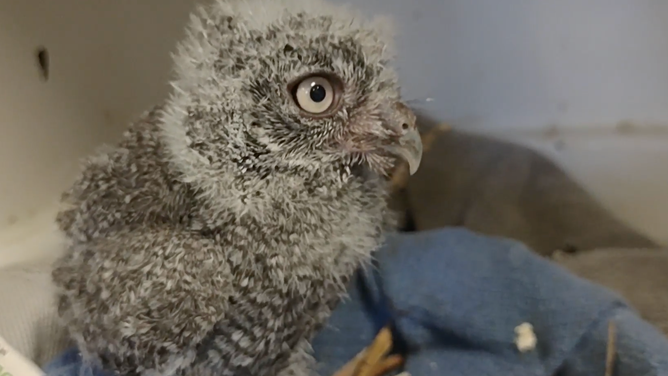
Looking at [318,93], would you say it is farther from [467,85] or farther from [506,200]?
[467,85]

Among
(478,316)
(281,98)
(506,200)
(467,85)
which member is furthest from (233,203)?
(467,85)

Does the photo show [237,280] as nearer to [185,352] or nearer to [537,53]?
[185,352]

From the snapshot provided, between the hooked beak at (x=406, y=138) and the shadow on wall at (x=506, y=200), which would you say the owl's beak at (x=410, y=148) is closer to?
the hooked beak at (x=406, y=138)

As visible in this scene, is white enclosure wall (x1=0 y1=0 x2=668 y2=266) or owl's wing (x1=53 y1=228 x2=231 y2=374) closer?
owl's wing (x1=53 y1=228 x2=231 y2=374)

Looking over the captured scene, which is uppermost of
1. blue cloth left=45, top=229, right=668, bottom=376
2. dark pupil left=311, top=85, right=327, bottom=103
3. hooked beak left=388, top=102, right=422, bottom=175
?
dark pupil left=311, top=85, right=327, bottom=103

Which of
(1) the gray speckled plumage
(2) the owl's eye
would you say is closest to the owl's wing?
(1) the gray speckled plumage

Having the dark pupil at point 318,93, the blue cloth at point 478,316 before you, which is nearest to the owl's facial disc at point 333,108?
the dark pupil at point 318,93

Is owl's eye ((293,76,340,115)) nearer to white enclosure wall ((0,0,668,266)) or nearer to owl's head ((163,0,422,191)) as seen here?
owl's head ((163,0,422,191))
